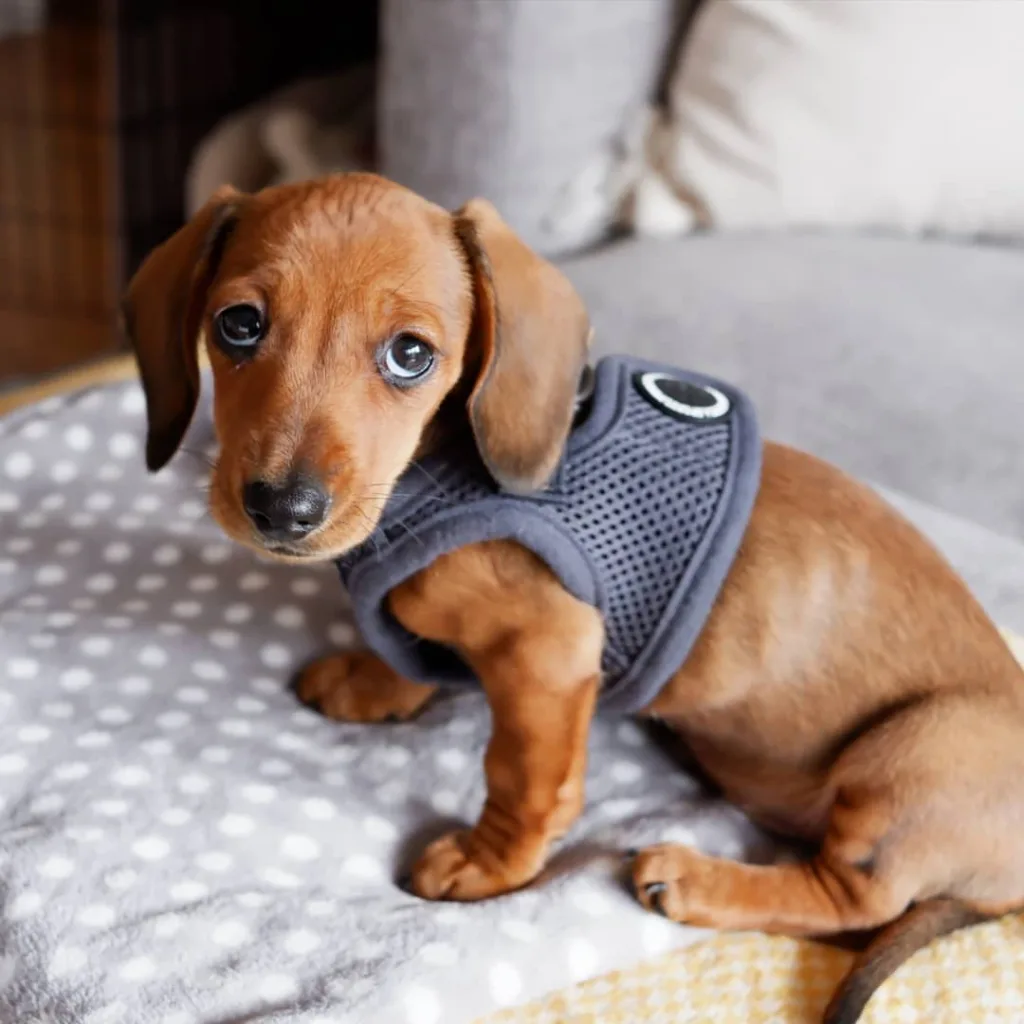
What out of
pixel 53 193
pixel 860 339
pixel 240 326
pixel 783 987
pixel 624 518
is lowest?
pixel 53 193

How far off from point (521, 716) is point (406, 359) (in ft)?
1.47

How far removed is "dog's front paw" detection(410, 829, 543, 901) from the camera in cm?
149

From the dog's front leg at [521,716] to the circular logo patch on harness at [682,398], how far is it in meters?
0.27

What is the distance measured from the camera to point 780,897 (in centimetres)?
145

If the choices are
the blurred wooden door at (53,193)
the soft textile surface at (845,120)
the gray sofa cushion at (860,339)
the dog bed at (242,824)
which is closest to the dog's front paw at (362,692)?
the dog bed at (242,824)

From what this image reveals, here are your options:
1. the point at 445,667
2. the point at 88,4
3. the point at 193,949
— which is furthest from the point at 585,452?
the point at 88,4

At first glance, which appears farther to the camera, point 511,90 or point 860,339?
point 511,90

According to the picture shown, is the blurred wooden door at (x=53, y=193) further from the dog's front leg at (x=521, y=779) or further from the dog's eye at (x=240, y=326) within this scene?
the dog's front leg at (x=521, y=779)

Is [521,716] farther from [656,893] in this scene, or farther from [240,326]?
[240,326]

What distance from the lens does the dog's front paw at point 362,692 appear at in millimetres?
1755

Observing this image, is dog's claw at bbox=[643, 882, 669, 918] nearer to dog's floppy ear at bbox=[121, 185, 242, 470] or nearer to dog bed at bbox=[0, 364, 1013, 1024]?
dog bed at bbox=[0, 364, 1013, 1024]

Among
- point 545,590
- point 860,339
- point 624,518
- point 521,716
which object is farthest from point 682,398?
point 860,339

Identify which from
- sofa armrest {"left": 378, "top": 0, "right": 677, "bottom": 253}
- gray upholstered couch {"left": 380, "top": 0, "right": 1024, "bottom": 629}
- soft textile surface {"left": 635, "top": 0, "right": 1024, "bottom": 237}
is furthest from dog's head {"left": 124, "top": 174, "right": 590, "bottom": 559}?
soft textile surface {"left": 635, "top": 0, "right": 1024, "bottom": 237}

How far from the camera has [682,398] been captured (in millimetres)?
1530
